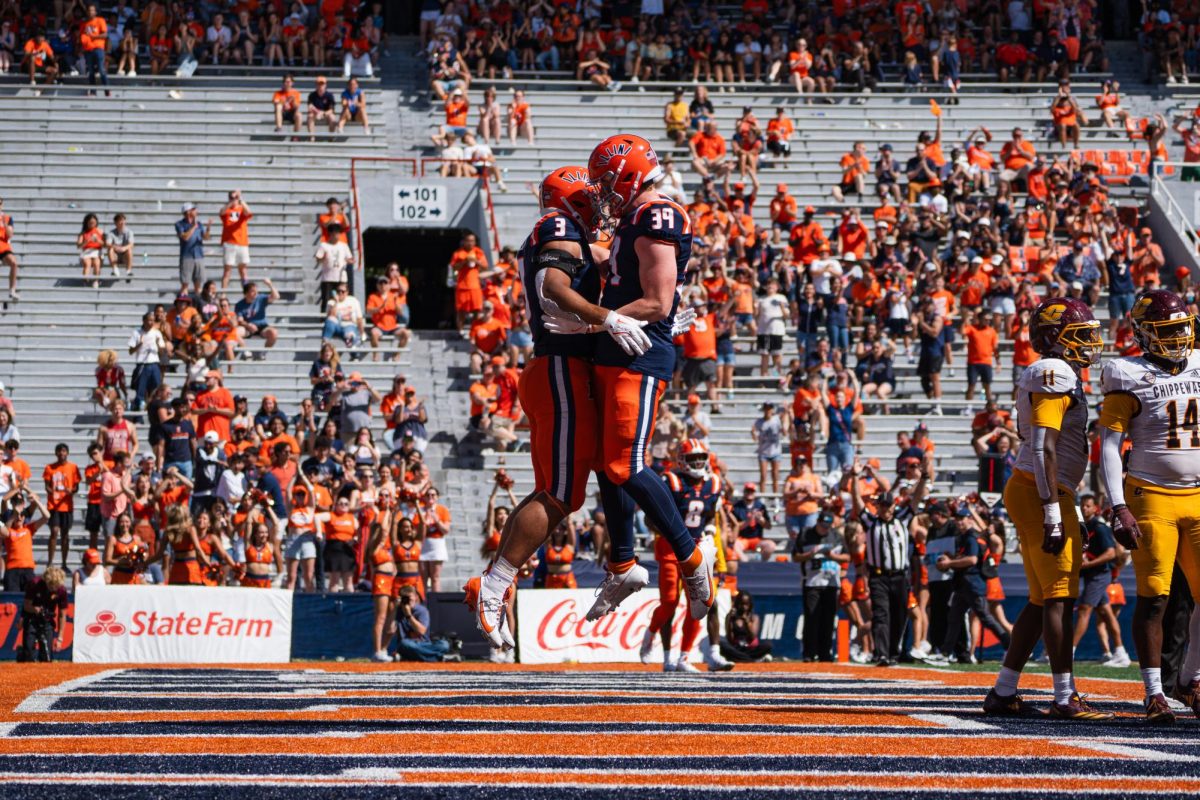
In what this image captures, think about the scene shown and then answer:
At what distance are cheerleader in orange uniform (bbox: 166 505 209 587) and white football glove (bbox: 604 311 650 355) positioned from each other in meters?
11.4

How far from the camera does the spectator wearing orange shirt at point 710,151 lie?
95.0ft

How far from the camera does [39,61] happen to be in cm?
2995

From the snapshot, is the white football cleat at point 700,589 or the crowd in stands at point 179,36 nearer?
the white football cleat at point 700,589

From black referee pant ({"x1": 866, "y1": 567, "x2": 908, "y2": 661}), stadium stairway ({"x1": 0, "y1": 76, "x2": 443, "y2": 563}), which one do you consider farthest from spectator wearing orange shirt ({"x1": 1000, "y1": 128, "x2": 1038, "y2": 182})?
black referee pant ({"x1": 866, "y1": 567, "x2": 908, "y2": 661})

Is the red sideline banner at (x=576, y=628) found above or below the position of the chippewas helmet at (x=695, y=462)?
below

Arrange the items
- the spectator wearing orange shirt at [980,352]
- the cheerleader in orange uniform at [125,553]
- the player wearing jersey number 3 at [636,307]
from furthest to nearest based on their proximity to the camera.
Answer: the spectator wearing orange shirt at [980,352] < the cheerleader in orange uniform at [125,553] < the player wearing jersey number 3 at [636,307]

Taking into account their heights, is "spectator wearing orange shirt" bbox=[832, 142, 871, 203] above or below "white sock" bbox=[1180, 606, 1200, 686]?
above

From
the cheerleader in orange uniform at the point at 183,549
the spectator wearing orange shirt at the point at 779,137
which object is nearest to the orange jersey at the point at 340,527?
the cheerleader in orange uniform at the point at 183,549

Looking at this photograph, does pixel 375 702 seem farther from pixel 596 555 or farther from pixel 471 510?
pixel 471 510

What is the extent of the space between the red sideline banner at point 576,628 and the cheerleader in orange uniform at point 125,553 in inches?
166

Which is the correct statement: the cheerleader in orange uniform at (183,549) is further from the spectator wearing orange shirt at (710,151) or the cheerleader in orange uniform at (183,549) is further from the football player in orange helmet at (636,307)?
the spectator wearing orange shirt at (710,151)

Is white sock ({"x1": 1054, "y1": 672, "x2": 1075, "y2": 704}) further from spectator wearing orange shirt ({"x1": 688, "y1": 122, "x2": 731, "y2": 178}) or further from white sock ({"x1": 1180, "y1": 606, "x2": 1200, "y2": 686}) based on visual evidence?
spectator wearing orange shirt ({"x1": 688, "y1": 122, "x2": 731, "y2": 178})

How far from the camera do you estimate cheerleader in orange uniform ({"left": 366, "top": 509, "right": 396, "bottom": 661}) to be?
17.8 metres

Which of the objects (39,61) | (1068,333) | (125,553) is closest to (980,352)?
(125,553)
